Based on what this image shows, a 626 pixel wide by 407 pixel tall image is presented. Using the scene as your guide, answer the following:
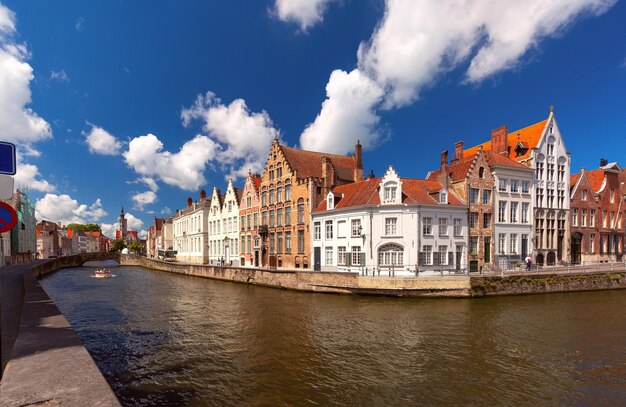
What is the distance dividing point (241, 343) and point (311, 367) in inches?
171

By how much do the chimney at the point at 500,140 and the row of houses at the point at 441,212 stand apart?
119mm

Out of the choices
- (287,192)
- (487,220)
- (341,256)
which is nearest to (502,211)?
(487,220)

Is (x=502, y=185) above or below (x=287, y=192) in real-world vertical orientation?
above

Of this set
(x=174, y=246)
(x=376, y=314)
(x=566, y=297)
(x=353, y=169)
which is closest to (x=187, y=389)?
(x=376, y=314)

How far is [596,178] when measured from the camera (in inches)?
1729

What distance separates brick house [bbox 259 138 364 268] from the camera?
39.3m

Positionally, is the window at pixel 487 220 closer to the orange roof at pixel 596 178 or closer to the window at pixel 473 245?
the window at pixel 473 245

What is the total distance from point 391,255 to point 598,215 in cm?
3078

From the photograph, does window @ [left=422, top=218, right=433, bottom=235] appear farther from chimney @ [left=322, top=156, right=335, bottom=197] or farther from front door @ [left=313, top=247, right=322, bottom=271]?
chimney @ [left=322, top=156, right=335, bottom=197]

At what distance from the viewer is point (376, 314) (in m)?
21.2

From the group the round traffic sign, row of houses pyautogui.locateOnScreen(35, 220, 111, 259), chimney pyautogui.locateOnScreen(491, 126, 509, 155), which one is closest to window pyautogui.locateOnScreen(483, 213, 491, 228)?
chimney pyautogui.locateOnScreen(491, 126, 509, 155)

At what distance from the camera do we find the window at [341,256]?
111 ft

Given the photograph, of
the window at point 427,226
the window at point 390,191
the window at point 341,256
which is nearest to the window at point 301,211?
the window at point 341,256

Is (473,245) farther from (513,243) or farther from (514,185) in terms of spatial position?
(514,185)
